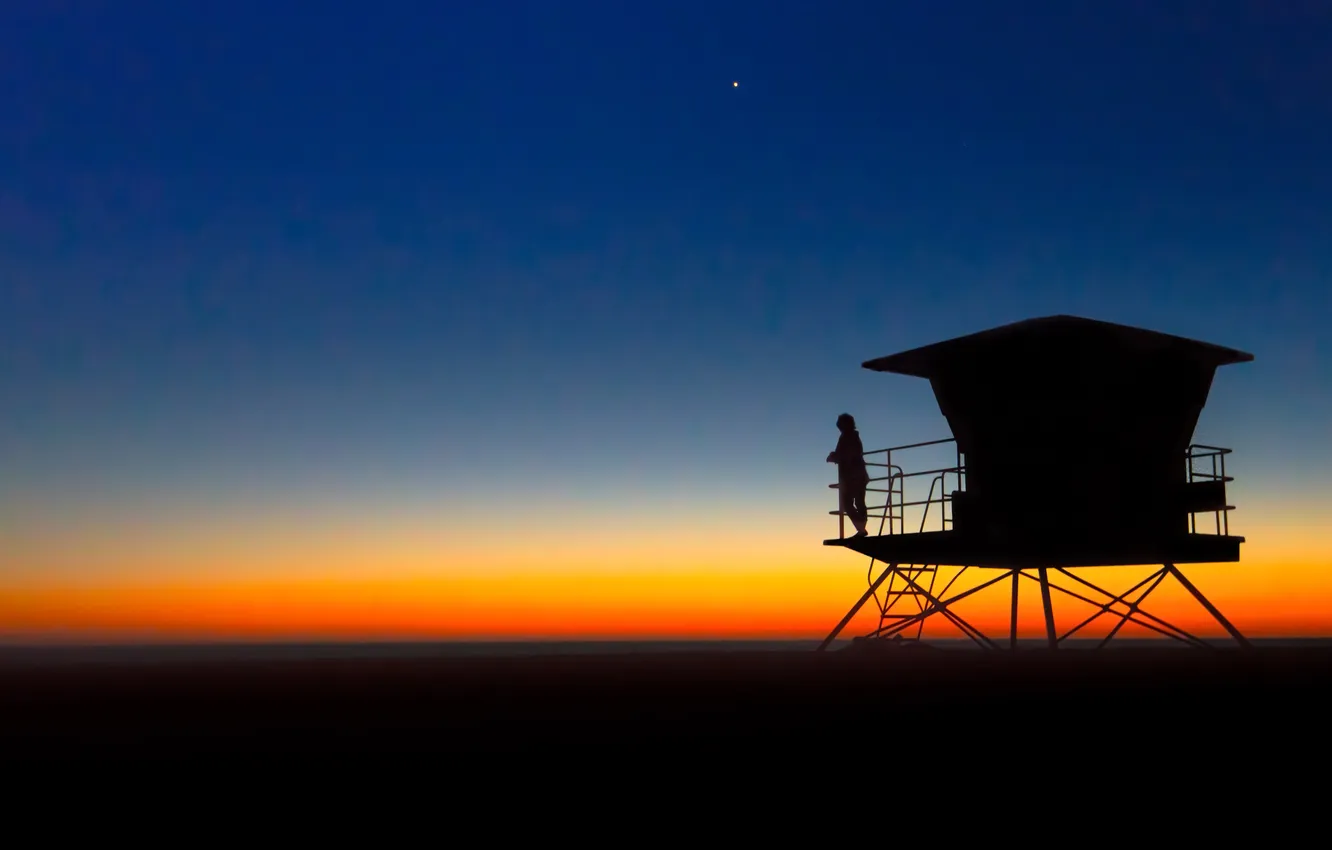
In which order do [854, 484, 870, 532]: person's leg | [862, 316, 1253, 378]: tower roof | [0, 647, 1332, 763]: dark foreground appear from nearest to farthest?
1. [0, 647, 1332, 763]: dark foreground
2. [862, 316, 1253, 378]: tower roof
3. [854, 484, 870, 532]: person's leg

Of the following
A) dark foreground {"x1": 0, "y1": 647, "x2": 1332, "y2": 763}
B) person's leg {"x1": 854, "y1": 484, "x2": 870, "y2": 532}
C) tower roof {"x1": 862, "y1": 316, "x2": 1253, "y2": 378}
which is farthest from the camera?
person's leg {"x1": 854, "y1": 484, "x2": 870, "y2": 532}

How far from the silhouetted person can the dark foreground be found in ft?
9.85

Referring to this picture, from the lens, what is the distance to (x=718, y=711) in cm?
1452

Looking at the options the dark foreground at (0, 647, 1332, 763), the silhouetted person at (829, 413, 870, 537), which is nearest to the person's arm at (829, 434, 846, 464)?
the silhouetted person at (829, 413, 870, 537)

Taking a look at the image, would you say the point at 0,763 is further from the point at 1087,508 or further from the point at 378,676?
the point at 1087,508

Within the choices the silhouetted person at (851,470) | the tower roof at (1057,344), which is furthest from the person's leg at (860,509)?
the tower roof at (1057,344)

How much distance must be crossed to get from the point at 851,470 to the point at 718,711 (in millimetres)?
10498

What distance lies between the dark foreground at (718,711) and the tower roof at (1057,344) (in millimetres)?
5524

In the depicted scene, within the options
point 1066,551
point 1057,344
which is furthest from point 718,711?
point 1057,344

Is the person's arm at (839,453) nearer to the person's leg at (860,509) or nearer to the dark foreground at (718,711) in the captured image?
the person's leg at (860,509)

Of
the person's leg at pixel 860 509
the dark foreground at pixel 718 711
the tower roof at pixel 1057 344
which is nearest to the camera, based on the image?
the dark foreground at pixel 718 711

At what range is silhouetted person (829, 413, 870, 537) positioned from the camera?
24.2 meters

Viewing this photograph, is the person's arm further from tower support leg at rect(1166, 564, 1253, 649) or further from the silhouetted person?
tower support leg at rect(1166, 564, 1253, 649)

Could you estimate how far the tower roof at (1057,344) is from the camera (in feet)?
71.7
